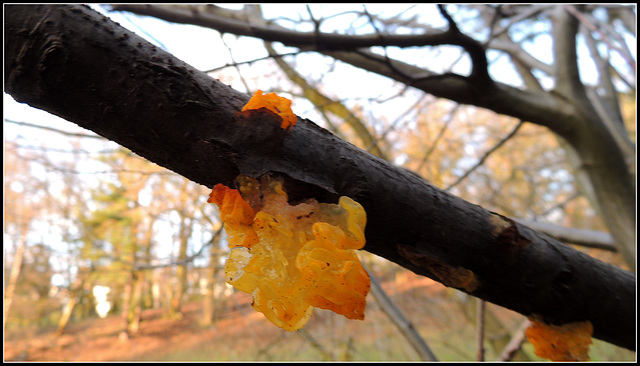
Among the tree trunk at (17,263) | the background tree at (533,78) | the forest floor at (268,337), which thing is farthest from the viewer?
the tree trunk at (17,263)

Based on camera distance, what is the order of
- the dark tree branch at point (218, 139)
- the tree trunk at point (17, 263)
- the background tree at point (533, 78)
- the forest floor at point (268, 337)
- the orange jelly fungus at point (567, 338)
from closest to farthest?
the dark tree branch at point (218, 139)
the orange jelly fungus at point (567, 338)
the background tree at point (533, 78)
the forest floor at point (268, 337)
the tree trunk at point (17, 263)

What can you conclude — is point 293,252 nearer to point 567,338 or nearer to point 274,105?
point 274,105

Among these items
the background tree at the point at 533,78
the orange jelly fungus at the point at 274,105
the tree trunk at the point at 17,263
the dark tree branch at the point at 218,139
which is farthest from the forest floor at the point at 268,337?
the orange jelly fungus at the point at 274,105

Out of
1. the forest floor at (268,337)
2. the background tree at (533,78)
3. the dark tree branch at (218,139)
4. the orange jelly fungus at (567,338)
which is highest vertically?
the background tree at (533,78)

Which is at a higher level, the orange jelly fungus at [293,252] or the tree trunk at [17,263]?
the orange jelly fungus at [293,252]

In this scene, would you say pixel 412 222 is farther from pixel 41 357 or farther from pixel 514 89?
pixel 41 357

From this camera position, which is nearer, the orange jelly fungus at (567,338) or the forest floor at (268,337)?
the orange jelly fungus at (567,338)

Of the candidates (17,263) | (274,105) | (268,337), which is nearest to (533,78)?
(274,105)

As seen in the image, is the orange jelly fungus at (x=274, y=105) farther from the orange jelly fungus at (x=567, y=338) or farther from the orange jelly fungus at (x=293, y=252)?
the orange jelly fungus at (x=567, y=338)

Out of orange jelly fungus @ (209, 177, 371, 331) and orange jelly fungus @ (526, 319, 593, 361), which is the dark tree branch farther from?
orange jelly fungus @ (526, 319, 593, 361)
